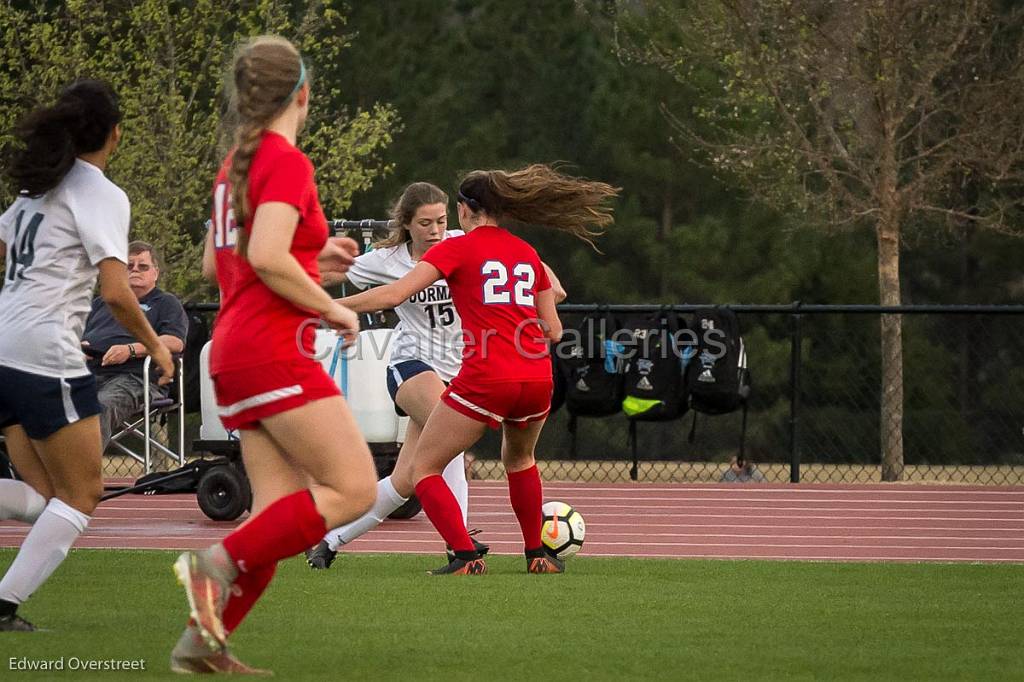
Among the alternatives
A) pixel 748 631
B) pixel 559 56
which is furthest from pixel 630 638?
pixel 559 56

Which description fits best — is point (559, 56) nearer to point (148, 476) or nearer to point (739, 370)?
point (739, 370)

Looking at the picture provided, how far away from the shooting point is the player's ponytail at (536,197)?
26.5 feet

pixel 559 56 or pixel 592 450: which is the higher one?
pixel 559 56

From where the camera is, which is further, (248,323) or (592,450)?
(592,450)

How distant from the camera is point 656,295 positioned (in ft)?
88.4

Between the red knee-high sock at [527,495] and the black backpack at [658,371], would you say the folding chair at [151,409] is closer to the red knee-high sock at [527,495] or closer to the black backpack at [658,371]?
the red knee-high sock at [527,495]

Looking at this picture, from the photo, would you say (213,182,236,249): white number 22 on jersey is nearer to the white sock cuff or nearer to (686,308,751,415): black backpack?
the white sock cuff

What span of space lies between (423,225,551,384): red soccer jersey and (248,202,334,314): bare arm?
291 centimetres

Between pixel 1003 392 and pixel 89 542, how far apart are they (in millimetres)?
17165

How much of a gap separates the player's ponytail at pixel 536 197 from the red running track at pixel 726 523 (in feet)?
7.37

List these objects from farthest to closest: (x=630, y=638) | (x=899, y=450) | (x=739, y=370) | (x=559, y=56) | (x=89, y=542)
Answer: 1. (x=559, y=56)
2. (x=899, y=450)
3. (x=739, y=370)
4. (x=89, y=542)
5. (x=630, y=638)

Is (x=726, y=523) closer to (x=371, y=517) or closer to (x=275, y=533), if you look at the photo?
(x=371, y=517)

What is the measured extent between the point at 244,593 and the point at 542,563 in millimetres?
3435

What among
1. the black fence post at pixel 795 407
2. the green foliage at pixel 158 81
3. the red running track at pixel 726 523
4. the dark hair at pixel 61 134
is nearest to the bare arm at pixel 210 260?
the dark hair at pixel 61 134
